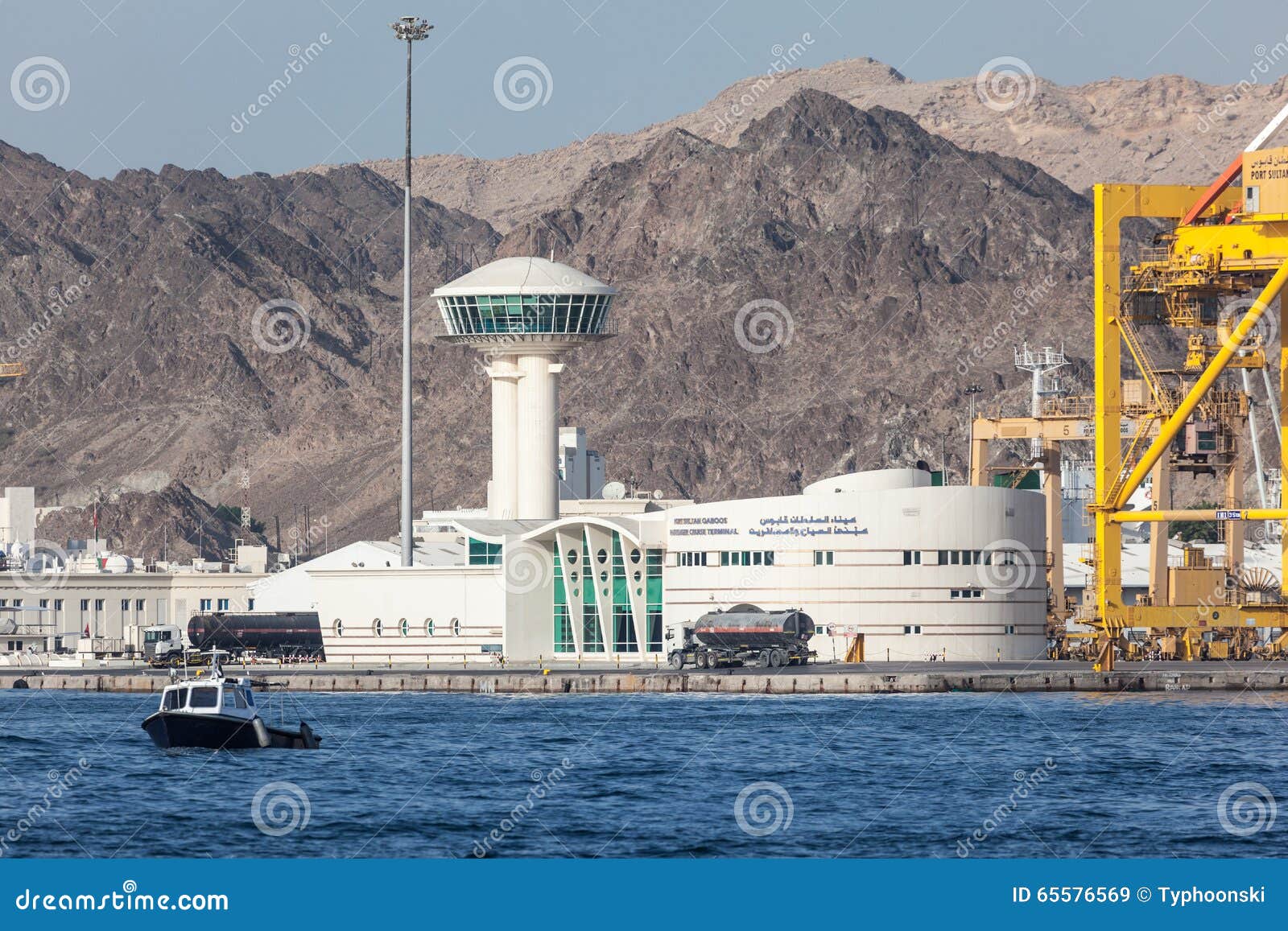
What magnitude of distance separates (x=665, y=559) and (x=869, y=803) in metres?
62.4

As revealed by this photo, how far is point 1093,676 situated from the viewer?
11388 centimetres

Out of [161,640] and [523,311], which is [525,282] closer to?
[523,311]

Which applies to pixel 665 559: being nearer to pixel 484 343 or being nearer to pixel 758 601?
pixel 758 601

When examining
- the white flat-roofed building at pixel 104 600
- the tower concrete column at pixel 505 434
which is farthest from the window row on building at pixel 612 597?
the white flat-roofed building at pixel 104 600

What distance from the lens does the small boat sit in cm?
8544

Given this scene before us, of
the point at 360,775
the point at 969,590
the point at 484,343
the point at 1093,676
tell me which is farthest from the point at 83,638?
the point at 360,775
